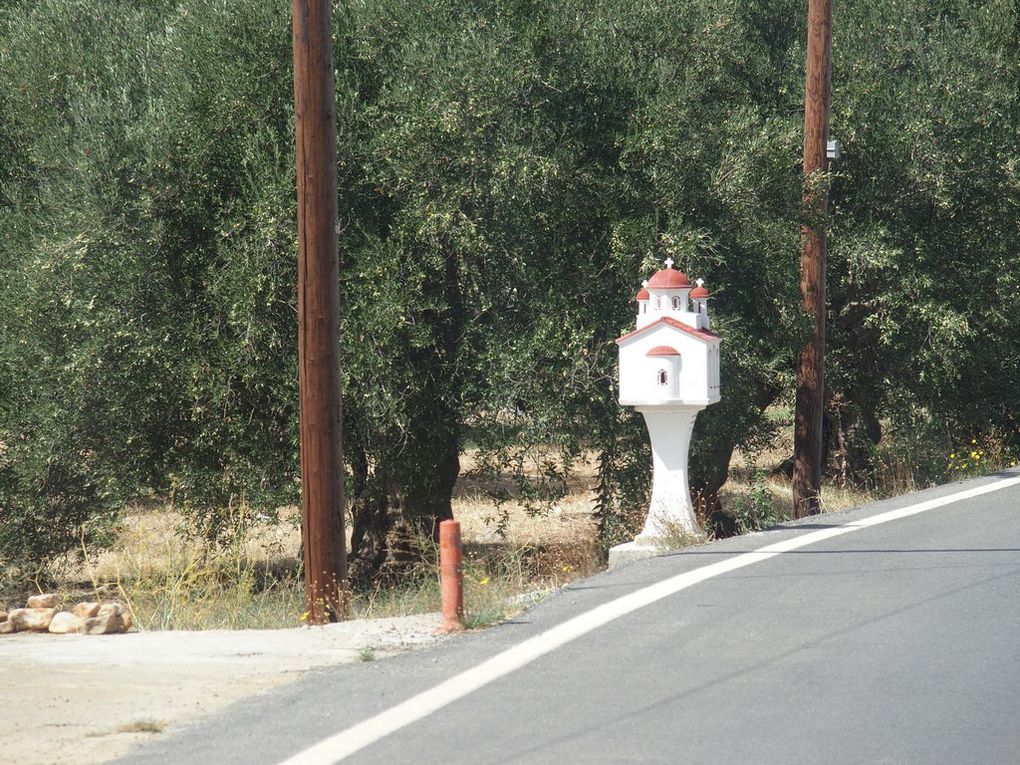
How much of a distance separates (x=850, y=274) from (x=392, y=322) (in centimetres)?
732

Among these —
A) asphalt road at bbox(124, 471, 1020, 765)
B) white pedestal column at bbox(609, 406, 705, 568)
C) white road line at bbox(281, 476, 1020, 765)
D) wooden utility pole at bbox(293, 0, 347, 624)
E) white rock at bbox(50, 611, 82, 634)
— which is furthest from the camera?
white pedestal column at bbox(609, 406, 705, 568)

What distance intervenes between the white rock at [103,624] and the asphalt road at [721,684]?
9.21ft

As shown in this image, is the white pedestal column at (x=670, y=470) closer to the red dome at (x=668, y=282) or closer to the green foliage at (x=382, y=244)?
the red dome at (x=668, y=282)

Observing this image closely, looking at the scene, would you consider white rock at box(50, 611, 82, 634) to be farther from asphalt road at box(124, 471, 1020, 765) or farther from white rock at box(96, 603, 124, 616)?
asphalt road at box(124, 471, 1020, 765)

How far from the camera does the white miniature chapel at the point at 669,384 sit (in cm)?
1105

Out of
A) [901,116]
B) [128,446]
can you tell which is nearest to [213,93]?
[128,446]

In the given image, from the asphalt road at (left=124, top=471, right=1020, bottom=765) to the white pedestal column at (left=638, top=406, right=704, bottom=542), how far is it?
48.2 inches

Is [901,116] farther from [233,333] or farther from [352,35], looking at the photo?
[233,333]

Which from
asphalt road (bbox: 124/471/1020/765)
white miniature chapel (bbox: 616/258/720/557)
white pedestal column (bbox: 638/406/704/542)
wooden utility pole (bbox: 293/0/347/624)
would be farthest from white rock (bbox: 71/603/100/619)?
white pedestal column (bbox: 638/406/704/542)

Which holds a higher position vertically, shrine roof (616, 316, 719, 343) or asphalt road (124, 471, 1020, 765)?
shrine roof (616, 316, 719, 343)

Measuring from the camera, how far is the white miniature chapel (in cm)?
1105

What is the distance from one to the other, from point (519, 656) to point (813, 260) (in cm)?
973

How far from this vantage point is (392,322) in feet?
45.1

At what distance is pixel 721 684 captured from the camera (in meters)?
6.95
